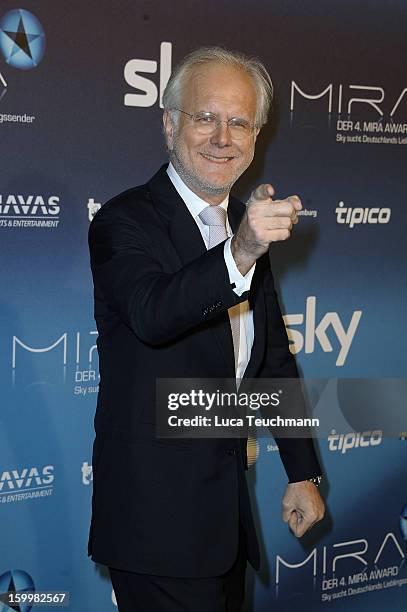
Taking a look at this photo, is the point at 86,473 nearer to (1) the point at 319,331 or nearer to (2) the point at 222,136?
(1) the point at 319,331

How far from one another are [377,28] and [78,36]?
1.19 metres

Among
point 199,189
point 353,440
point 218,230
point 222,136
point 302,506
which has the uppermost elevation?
point 222,136

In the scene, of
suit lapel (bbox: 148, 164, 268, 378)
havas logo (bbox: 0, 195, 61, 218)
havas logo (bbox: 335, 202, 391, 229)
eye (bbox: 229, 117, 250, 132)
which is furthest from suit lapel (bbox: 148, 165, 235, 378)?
havas logo (bbox: 335, 202, 391, 229)

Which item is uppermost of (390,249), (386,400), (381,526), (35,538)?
(390,249)

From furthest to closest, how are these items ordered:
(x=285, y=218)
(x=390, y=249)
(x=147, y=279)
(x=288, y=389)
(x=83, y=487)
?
(x=390, y=249) < (x=83, y=487) < (x=288, y=389) < (x=147, y=279) < (x=285, y=218)

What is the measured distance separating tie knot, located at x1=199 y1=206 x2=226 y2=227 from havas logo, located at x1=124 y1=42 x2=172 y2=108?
79 cm

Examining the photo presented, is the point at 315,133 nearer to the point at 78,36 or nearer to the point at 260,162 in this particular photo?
the point at 260,162

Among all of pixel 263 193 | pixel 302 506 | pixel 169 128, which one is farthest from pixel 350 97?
pixel 263 193

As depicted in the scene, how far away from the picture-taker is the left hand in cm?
233

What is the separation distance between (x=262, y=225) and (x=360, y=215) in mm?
1806

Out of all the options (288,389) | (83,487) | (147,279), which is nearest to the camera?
(147,279)

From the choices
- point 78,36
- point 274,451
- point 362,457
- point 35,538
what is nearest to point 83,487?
point 35,538

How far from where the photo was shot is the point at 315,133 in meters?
3.14

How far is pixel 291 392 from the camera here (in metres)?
2.36
